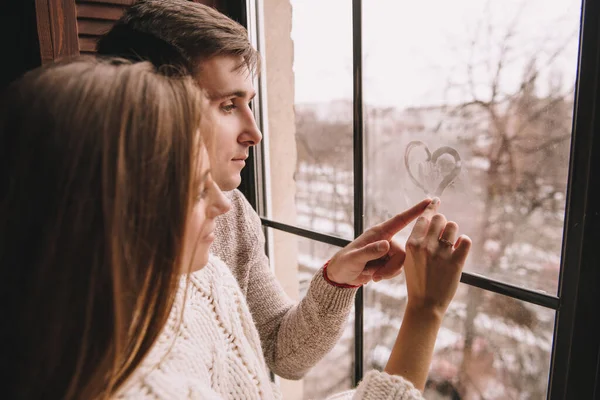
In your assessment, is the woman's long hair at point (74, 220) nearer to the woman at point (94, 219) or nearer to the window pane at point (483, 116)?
the woman at point (94, 219)

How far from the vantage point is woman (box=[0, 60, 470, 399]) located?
0.45m

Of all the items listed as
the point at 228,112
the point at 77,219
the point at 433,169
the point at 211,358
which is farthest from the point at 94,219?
the point at 433,169

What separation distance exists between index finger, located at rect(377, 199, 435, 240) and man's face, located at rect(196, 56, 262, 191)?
0.34m

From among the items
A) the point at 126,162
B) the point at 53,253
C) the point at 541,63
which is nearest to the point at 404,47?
the point at 541,63

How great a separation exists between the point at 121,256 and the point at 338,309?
55cm

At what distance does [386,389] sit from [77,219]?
0.48 meters

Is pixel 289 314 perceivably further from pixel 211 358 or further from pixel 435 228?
pixel 435 228

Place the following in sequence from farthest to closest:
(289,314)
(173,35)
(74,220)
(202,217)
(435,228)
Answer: (289,314)
(173,35)
(435,228)
(202,217)
(74,220)

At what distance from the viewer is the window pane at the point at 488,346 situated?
2.48ft

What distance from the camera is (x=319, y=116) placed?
113 centimetres

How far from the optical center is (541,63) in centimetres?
69

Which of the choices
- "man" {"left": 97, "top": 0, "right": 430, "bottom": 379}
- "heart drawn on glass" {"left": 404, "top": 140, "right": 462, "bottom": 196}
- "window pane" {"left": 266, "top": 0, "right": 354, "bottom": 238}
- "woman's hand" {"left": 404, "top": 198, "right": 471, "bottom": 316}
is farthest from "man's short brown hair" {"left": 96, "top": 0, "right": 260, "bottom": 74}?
"woman's hand" {"left": 404, "top": 198, "right": 471, "bottom": 316}

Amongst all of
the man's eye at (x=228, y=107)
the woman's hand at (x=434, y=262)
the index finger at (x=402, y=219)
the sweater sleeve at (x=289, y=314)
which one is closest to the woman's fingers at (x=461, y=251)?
the woman's hand at (x=434, y=262)

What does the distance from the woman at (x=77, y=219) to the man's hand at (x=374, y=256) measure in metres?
0.42
